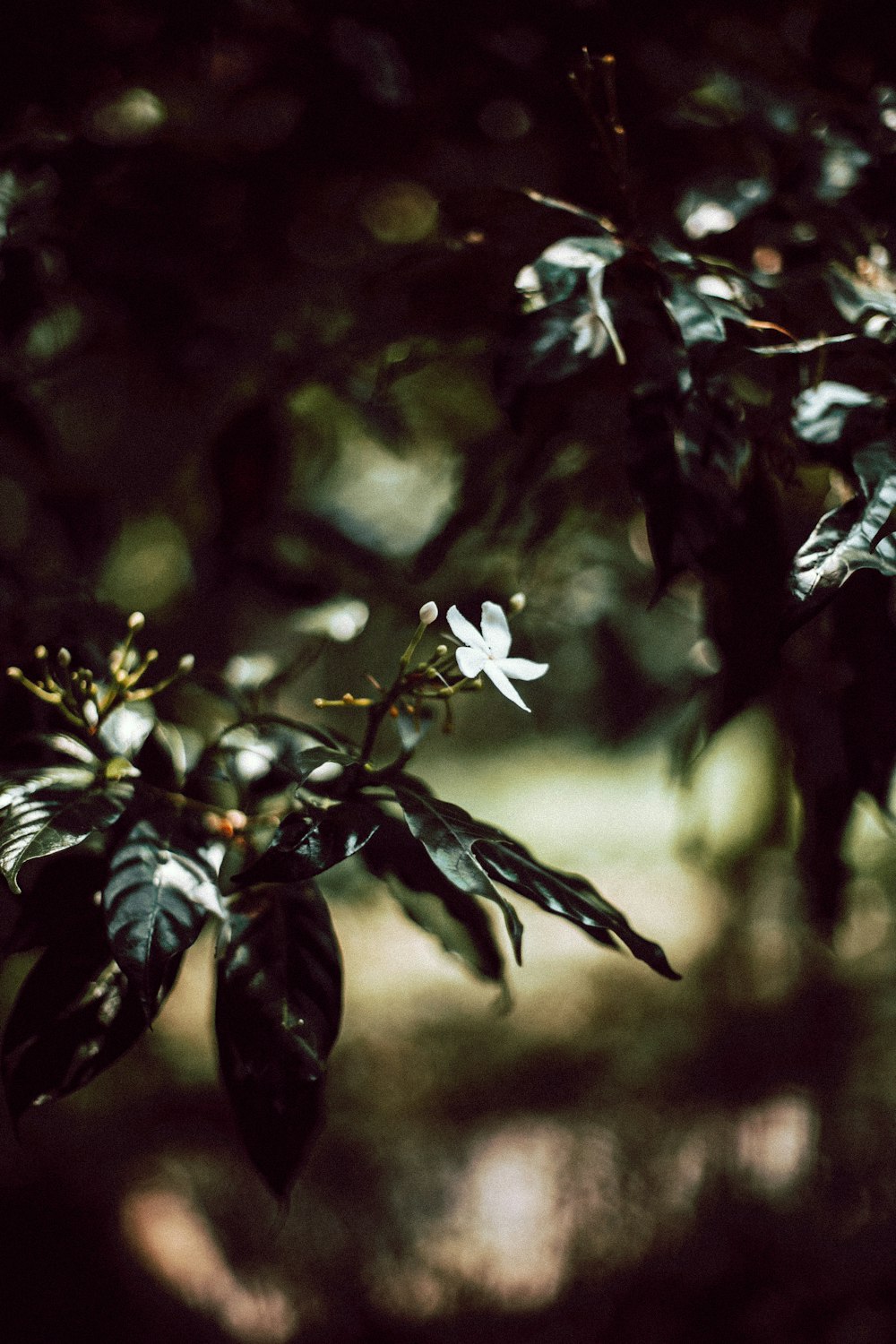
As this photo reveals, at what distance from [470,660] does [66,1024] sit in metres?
0.35

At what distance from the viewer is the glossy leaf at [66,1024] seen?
0.59 metres

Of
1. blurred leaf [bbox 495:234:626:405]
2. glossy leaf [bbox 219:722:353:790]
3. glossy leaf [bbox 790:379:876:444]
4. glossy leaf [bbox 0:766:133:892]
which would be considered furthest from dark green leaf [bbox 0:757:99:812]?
glossy leaf [bbox 790:379:876:444]

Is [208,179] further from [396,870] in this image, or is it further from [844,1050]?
[844,1050]

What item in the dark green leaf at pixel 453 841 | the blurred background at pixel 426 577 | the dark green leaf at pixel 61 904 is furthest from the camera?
the blurred background at pixel 426 577

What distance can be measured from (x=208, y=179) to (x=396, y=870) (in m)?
0.77

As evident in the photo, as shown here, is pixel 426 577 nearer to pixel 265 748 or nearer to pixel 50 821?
pixel 265 748

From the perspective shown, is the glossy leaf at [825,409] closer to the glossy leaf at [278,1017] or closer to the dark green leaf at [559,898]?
the dark green leaf at [559,898]

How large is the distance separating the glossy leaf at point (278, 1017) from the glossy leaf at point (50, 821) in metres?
Result: 0.12

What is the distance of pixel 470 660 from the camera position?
0.59 metres

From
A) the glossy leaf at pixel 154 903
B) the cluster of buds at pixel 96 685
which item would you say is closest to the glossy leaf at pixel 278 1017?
the glossy leaf at pixel 154 903

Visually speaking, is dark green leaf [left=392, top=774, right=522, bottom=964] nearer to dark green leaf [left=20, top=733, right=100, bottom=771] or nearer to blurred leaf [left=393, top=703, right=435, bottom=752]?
blurred leaf [left=393, top=703, right=435, bottom=752]

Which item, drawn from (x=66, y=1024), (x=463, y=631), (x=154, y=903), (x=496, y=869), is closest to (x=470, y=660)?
(x=463, y=631)

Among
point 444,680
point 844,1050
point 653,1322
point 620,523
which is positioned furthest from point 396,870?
point 844,1050

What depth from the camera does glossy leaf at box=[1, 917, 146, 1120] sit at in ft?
1.94
